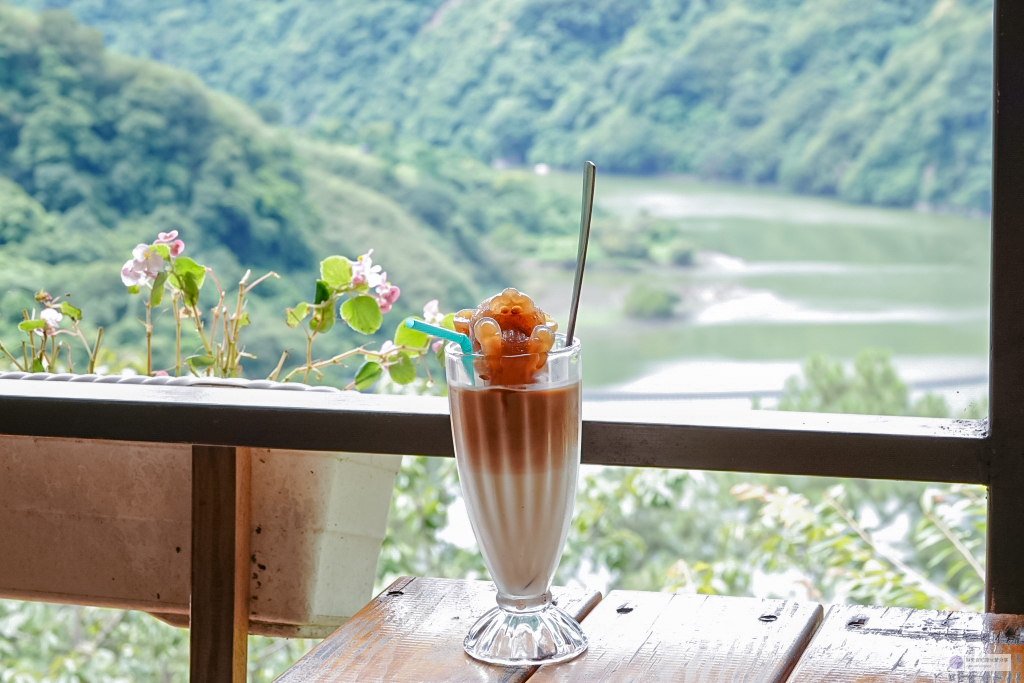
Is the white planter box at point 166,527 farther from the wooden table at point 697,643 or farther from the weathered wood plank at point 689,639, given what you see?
the weathered wood plank at point 689,639

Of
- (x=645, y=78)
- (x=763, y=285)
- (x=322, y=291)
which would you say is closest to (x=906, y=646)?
(x=322, y=291)

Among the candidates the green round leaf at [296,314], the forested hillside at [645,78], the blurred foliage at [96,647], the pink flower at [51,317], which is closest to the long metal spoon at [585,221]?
the green round leaf at [296,314]

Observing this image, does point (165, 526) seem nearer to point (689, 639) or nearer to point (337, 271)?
point (337, 271)

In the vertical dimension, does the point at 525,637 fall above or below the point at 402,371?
below

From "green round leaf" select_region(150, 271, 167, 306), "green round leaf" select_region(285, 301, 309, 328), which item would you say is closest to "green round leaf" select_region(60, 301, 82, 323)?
"green round leaf" select_region(150, 271, 167, 306)

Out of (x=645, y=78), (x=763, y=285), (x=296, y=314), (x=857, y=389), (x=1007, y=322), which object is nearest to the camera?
(x=1007, y=322)

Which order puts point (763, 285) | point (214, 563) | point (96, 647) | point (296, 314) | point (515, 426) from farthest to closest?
1. point (763, 285)
2. point (96, 647)
3. point (296, 314)
4. point (214, 563)
5. point (515, 426)

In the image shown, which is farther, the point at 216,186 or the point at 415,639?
the point at 216,186

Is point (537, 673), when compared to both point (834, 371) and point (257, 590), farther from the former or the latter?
point (834, 371)
